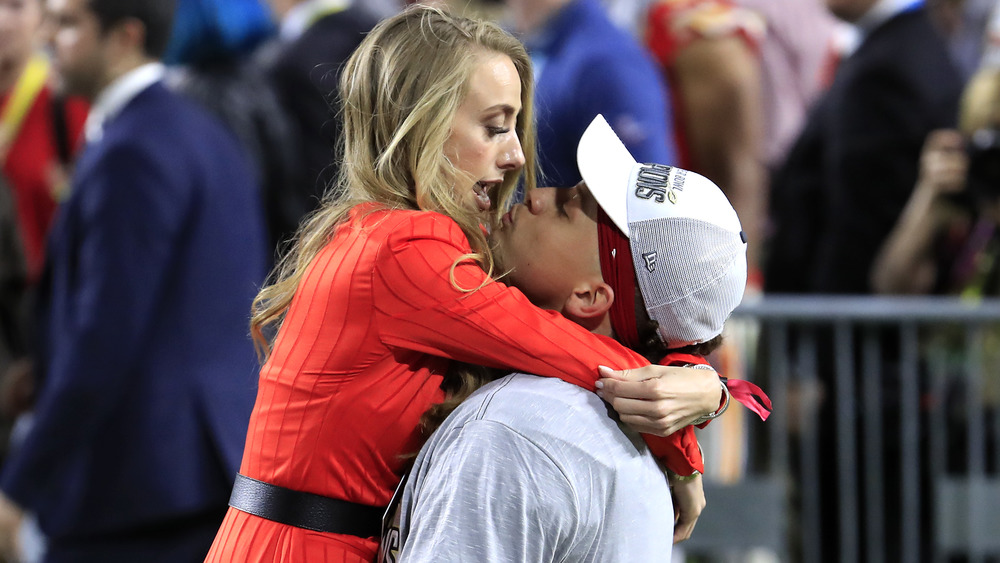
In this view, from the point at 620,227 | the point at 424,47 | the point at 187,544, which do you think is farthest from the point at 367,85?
the point at 187,544

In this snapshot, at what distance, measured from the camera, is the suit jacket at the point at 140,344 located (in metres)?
3.75

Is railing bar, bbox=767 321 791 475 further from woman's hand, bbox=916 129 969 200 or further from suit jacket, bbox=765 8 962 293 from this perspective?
woman's hand, bbox=916 129 969 200

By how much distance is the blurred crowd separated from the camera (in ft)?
12.6

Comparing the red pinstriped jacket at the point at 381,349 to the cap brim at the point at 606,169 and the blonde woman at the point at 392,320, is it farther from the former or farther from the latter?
the cap brim at the point at 606,169

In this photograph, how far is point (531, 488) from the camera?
1902mm

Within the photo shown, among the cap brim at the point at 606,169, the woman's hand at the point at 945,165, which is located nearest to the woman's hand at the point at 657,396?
the cap brim at the point at 606,169

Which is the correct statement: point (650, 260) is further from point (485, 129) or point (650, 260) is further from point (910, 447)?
point (910, 447)

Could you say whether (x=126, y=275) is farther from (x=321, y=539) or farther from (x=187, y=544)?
(x=321, y=539)

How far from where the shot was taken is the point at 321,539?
2.13 metres

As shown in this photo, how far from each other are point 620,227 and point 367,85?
0.53 meters

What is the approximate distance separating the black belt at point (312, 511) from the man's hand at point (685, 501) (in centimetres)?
51

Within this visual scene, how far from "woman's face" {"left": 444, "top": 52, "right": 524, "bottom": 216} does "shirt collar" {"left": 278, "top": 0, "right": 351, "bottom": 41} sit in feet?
10.9

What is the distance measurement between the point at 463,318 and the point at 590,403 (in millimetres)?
238

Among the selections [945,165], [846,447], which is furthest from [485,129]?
[846,447]
